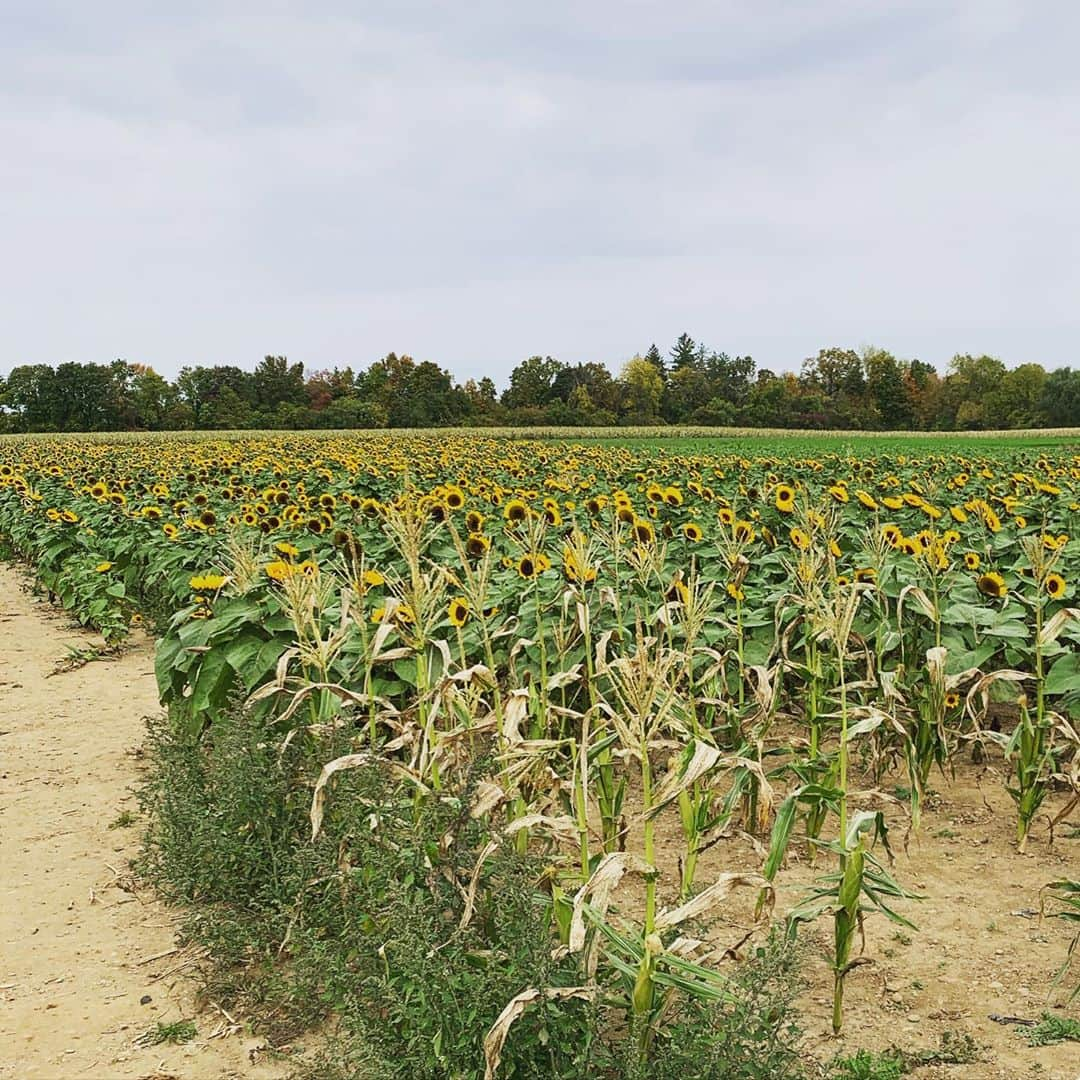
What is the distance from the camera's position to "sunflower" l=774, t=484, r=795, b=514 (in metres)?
6.18

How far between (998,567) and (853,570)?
2.59ft

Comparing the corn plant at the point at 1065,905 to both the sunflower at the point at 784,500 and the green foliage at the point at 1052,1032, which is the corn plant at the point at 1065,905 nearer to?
the green foliage at the point at 1052,1032

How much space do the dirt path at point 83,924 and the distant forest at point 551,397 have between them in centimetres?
5853

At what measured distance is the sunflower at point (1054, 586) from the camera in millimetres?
4214

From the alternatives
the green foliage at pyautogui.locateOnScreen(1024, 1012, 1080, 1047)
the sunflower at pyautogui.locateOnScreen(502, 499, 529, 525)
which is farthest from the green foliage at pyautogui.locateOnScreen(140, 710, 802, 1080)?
the sunflower at pyautogui.locateOnScreen(502, 499, 529, 525)

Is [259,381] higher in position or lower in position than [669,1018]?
higher

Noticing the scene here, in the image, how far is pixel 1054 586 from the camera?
4.29 m

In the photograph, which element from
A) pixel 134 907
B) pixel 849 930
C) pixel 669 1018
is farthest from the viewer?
pixel 134 907

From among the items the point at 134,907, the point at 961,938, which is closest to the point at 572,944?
the point at 961,938

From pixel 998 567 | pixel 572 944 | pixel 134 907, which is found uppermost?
pixel 998 567

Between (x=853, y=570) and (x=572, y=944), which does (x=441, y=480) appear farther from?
(x=572, y=944)

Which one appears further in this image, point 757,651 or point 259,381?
point 259,381

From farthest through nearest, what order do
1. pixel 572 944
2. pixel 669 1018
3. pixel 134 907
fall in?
pixel 134 907
pixel 669 1018
pixel 572 944

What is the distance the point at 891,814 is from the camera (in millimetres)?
4133
